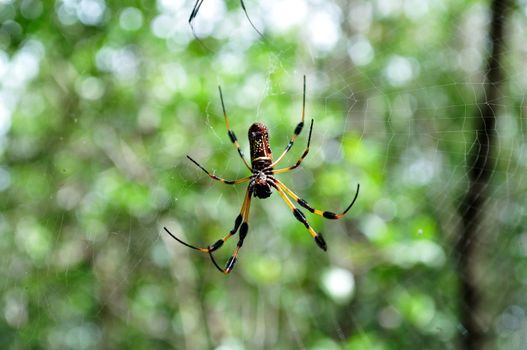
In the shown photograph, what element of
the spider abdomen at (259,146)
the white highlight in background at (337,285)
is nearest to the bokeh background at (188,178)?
the white highlight in background at (337,285)

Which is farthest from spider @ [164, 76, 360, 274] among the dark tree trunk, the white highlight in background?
the dark tree trunk

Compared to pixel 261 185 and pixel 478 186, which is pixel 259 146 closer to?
pixel 261 185

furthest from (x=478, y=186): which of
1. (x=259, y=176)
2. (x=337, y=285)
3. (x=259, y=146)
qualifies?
(x=259, y=146)

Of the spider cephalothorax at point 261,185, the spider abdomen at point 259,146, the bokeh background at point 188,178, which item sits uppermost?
the spider abdomen at point 259,146

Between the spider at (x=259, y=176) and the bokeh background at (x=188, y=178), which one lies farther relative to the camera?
the bokeh background at (x=188, y=178)

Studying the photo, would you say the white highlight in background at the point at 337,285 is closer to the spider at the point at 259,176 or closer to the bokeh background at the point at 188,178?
the bokeh background at the point at 188,178

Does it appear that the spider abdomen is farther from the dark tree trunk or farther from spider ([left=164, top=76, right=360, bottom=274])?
the dark tree trunk
